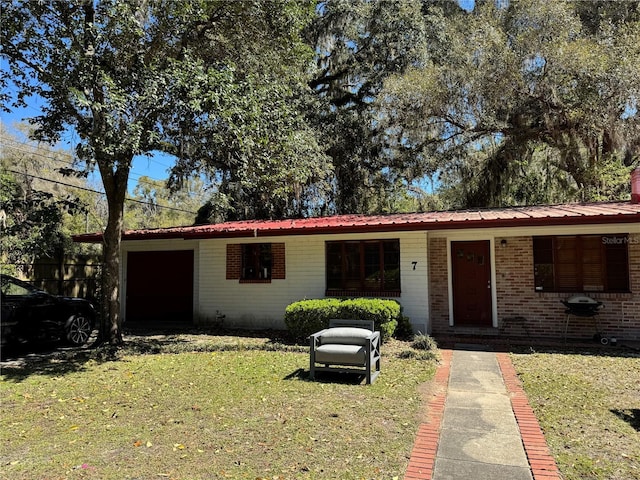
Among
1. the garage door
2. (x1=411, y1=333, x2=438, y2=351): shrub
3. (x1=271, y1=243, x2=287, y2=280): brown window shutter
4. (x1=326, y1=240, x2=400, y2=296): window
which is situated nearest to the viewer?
(x1=411, y1=333, x2=438, y2=351): shrub

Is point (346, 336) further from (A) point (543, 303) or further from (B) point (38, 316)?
(B) point (38, 316)

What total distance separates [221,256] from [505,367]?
757 centimetres

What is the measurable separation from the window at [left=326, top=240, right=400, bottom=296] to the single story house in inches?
1.0

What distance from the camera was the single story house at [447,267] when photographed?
8.94m

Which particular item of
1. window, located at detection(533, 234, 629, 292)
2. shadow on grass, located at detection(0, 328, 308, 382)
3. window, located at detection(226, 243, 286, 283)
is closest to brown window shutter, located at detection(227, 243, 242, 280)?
window, located at detection(226, 243, 286, 283)

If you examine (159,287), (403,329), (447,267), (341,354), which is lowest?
(403,329)

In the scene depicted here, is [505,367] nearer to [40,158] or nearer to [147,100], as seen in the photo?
[147,100]

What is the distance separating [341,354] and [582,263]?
624 cm

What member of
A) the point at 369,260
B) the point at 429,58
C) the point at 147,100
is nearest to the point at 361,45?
the point at 429,58

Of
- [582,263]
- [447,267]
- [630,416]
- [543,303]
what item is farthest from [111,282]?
[582,263]

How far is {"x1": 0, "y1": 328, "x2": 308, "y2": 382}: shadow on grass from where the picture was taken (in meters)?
7.21

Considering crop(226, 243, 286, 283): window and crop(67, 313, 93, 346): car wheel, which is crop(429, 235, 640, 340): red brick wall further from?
crop(67, 313, 93, 346): car wheel

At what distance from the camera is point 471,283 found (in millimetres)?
10188

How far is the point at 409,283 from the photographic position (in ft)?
32.5
